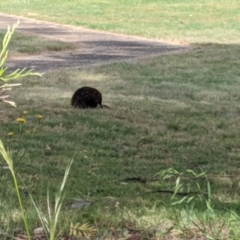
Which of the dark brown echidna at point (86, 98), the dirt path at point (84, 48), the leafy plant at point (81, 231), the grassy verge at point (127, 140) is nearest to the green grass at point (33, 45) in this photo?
the dirt path at point (84, 48)

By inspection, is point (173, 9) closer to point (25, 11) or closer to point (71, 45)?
point (25, 11)

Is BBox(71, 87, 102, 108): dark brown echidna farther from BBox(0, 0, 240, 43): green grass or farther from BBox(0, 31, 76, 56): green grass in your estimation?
BBox(0, 0, 240, 43): green grass

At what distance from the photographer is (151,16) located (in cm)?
2225

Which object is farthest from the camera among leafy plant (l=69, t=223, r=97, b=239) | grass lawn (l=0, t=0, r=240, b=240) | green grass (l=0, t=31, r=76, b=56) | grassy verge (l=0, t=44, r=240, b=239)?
green grass (l=0, t=31, r=76, b=56)

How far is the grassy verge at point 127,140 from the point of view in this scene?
13.4 ft

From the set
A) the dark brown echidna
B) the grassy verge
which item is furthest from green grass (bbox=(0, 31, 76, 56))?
the dark brown echidna

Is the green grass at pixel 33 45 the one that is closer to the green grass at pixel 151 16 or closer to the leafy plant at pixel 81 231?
the green grass at pixel 151 16

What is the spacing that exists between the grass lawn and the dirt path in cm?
100

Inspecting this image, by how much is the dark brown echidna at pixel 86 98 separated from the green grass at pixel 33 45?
5972mm

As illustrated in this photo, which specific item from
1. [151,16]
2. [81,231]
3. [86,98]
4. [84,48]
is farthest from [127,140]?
[151,16]

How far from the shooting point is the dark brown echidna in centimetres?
769

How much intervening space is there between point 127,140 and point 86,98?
150cm

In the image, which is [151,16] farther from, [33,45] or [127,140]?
[127,140]

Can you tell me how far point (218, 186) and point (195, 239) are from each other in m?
1.60
